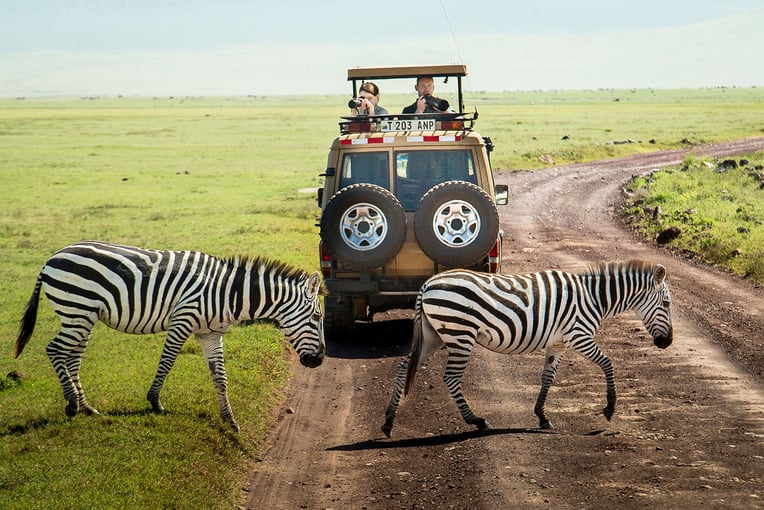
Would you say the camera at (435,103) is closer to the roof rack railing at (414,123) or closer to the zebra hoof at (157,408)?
the roof rack railing at (414,123)

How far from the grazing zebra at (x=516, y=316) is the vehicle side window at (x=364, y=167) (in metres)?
3.33

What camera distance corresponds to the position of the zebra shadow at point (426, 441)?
8.60 m

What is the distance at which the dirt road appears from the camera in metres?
7.33

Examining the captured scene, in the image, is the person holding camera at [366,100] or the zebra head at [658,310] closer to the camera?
the zebra head at [658,310]

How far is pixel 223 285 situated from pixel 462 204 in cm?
331

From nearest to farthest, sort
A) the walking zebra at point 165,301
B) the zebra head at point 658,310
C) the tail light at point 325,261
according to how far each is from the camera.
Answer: the walking zebra at point 165,301 < the zebra head at point 658,310 < the tail light at point 325,261

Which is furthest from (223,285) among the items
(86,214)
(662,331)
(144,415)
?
(86,214)

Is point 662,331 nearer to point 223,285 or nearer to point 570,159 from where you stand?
point 223,285

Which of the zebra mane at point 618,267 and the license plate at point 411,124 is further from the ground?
the license plate at point 411,124

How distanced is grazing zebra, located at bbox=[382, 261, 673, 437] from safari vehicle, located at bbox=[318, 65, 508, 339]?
72.5 inches

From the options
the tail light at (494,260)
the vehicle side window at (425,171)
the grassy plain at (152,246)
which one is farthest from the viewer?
the vehicle side window at (425,171)

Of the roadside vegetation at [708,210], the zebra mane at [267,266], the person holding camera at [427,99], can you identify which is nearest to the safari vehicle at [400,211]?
the person holding camera at [427,99]

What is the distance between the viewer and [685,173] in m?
35.3

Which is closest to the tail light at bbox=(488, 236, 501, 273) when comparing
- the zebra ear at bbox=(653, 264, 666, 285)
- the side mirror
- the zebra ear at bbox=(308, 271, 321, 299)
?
the side mirror
